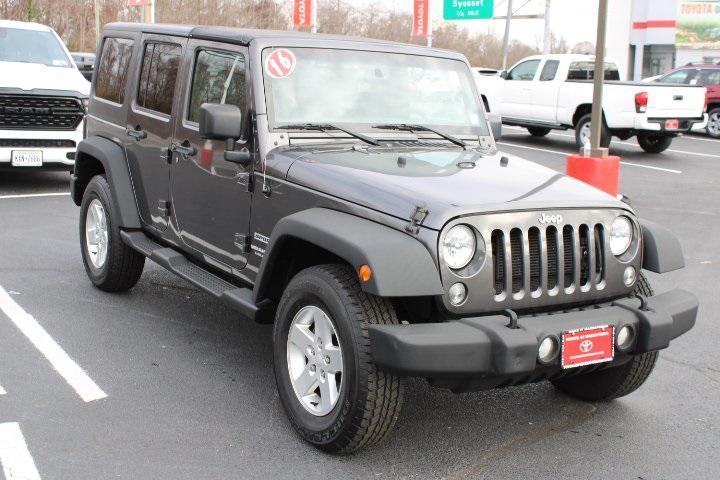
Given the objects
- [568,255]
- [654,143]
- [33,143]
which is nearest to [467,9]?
[654,143]

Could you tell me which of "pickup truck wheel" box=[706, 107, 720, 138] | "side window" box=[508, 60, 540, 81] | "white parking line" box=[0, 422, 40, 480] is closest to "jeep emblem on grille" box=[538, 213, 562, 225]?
"white parking line" box=[0, 422, 40, 480]

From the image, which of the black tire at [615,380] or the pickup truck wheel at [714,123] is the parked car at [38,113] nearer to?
the black tire at [615,380]

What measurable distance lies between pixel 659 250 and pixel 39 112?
818 centimetres

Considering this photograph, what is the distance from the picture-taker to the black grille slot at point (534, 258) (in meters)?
3.99

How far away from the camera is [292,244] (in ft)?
14.5

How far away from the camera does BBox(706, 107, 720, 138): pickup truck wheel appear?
848 inches

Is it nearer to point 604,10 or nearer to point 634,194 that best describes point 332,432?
point 604,10

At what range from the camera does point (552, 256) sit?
4043 millimetres

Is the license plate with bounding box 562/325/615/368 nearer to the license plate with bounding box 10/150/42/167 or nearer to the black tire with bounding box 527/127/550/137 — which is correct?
the license plate with bounding box 10/150/42/167

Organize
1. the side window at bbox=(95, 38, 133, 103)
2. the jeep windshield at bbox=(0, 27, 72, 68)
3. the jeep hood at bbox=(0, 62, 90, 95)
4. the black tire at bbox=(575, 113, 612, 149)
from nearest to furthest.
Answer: the side window at bbox=(95, 38, 133, 103), the jeep hood at bbox=(0, 62, 90, 95), the jeep windshield at bbox=(0, 27, 72, 68), the black tire at bbox=(575, 113, 612, 149)

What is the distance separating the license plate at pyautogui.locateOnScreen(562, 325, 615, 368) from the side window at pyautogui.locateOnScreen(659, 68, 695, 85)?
2002 centimetres

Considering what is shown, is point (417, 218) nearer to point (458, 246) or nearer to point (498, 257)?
point (458, 246)

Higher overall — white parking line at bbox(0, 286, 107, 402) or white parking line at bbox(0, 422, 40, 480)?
white parking line at bbox(0, 286, 107, 402)

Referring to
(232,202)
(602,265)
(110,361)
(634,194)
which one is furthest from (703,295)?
(634,194)
